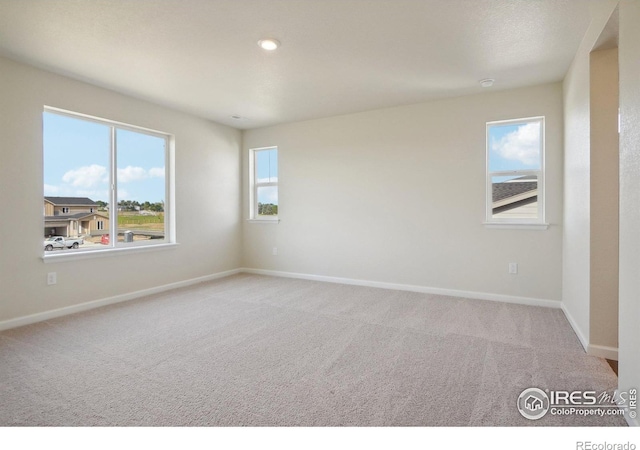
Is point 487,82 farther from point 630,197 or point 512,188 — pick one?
point 630,197

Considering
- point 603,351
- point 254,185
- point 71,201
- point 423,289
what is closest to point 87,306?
point 71,201

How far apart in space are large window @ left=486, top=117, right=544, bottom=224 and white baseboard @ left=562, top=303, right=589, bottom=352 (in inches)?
40.4

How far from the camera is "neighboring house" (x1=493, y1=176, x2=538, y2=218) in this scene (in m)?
3.94

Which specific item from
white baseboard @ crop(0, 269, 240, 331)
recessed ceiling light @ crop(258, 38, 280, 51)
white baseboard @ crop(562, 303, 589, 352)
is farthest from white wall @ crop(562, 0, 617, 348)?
white baseboard @ crop(0, 269, 240, 331)

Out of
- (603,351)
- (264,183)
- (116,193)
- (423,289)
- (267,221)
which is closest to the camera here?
(603,351)

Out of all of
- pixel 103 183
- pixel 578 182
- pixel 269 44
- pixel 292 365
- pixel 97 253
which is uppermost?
pixel 269 44

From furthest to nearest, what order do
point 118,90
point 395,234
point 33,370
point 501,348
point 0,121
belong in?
point 395,234 → point 118,90 → point 0,121 → point 501,348 → point 33,370

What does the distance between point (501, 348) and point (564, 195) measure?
6.56ft

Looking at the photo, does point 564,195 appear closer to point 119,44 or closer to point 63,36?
point 119,44

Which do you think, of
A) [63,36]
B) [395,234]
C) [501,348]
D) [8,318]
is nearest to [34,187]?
[8,318]

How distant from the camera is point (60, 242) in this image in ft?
12.0

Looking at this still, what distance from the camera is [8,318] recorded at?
10.2ft

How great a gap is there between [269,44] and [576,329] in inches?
145

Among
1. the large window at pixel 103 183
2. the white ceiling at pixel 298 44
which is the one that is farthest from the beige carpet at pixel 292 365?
the white ceiling at pixel 298 44
